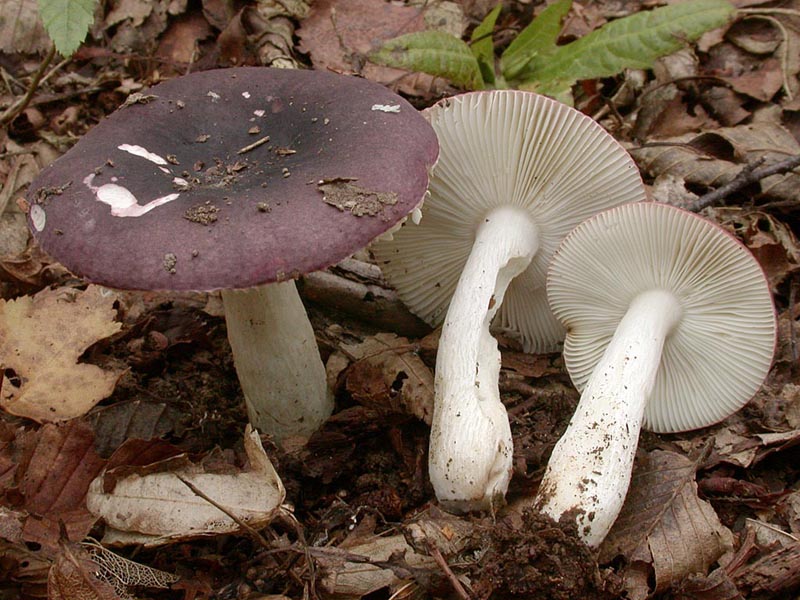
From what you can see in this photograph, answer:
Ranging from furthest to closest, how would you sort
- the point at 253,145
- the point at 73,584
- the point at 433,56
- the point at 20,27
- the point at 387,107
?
the point at 20,27
the point at 433,56
the point at 253,145
the point at 387,107
the point at 73,584

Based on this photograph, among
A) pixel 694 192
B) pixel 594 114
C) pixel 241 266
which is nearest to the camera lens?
pixel 241 266

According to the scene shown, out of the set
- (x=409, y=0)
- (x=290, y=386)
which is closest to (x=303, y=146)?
(x=290, y=386)

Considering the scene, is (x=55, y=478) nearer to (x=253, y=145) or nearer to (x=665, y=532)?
(x=253, y=145)

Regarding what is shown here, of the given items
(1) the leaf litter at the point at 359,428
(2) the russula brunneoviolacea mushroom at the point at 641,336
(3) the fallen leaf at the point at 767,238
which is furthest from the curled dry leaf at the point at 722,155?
(2) the russula brunneoviolacea mushroom at the point at 641,336

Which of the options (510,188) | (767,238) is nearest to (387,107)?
(510,188)

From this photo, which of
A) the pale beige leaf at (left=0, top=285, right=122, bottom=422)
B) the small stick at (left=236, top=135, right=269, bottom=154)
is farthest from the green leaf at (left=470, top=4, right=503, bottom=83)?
the pale beige leaf at (left=0, top=285, right=122, bottom=422)

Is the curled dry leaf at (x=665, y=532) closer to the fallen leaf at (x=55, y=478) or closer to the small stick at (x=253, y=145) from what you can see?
the fallen leaf at (x=55, y=478)

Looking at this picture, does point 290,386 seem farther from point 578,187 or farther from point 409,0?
→ point 409,0
